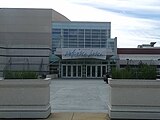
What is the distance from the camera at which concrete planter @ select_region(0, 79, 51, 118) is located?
34.6ft

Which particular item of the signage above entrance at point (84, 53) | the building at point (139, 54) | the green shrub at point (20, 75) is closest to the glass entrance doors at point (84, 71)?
the signage above entrance at point (84, 53)

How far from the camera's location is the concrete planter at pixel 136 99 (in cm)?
1038

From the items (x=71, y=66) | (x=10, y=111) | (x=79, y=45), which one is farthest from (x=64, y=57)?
(x=10, y=111)

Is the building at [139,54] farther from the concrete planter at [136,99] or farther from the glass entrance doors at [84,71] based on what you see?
the concrete planter at [136,99]

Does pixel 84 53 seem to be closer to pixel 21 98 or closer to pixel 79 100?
pixel 79 100

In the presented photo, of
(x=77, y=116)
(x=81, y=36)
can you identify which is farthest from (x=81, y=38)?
(x=77, y=116)

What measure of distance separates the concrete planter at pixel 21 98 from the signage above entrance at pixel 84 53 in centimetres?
5561

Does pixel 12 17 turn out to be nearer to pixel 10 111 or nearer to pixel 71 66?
pixel 71 66

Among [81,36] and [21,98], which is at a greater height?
[81,36]

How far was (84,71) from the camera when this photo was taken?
225 feet

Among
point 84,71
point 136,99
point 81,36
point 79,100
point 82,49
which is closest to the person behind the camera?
point 136,99

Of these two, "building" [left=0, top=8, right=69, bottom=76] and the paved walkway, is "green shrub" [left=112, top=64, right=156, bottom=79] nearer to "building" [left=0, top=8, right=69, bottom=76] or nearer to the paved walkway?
the paved walkway

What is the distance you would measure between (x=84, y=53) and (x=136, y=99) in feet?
183

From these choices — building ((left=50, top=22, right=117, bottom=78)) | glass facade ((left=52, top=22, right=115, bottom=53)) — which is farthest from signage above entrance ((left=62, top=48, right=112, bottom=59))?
glass facade ((left=52, top=22, right=115, bottom=53))
